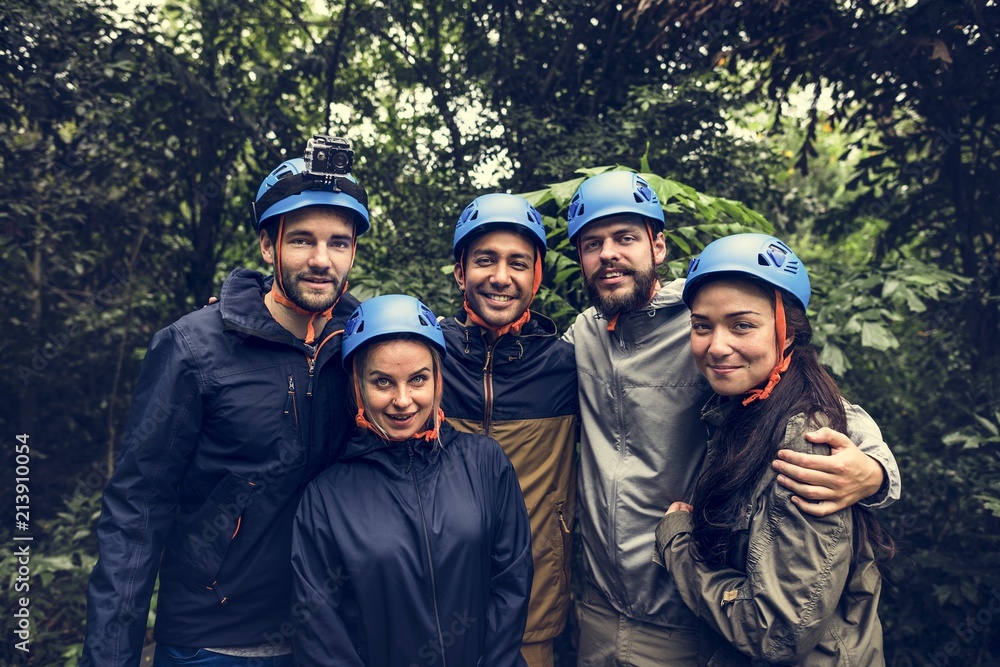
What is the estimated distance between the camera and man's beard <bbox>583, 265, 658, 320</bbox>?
339 cm

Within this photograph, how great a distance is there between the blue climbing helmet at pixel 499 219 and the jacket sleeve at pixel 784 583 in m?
1.57

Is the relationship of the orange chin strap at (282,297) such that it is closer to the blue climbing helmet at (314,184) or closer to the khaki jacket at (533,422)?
the blue climbing helmet at (314,184)

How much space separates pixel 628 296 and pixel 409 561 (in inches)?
60.6

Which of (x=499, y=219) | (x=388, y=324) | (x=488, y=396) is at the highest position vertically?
(x=499, y=219)

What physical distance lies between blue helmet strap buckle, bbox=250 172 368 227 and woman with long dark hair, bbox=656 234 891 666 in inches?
61.7

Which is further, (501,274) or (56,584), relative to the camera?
(56,584)

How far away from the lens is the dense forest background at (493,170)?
214 inches

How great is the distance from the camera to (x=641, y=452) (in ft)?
10.7

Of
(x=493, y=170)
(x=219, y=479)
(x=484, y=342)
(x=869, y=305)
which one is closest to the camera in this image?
(x=219, y=479)

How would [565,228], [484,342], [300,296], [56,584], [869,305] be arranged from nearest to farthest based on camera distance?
[300,296] → [484,342] → [565,228] → [869,305] → [56,584]

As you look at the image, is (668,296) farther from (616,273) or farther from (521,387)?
(521,387)

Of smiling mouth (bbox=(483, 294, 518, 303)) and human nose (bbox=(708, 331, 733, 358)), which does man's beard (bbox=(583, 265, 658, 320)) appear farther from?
human nose (bbox=(708, 331, 733, 358))

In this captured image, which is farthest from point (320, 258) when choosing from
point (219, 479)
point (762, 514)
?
point (762, 514)

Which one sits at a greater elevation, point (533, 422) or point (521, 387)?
point (521, 387)
